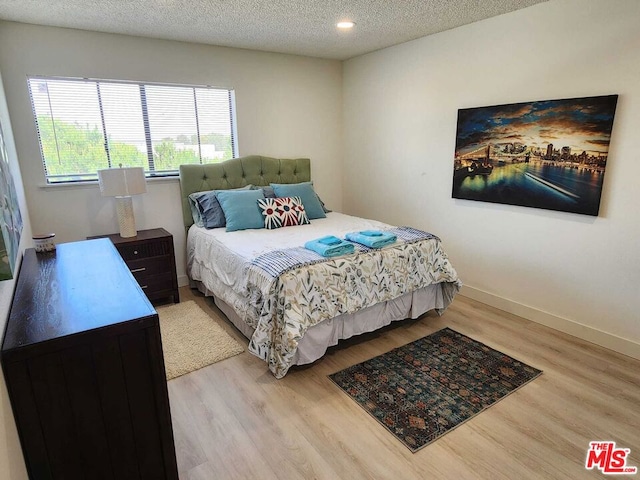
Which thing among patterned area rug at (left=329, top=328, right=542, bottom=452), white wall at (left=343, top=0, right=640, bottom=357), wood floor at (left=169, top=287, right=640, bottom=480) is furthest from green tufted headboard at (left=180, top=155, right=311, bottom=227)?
patterned area rug at (left=329, top=328, right=542, bottom=452)

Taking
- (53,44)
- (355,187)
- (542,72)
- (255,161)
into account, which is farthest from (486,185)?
(53,44)

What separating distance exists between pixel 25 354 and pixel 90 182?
2.60m

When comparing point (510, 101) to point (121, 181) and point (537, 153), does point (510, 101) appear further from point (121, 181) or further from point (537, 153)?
point (121, 181)

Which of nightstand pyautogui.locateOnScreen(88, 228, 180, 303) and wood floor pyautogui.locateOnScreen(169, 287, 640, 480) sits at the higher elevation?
nightstand pyautogui.locateOnScreen(88, 228, 180, 303)

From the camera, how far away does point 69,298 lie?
1.49 meters

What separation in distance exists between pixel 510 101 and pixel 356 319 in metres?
2.13

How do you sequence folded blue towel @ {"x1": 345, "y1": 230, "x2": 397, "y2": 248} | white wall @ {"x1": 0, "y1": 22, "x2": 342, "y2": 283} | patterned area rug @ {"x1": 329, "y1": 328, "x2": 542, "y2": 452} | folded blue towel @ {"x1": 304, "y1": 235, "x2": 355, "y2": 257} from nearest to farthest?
patterned area rug @ {"x1": 329, "y1": 328, "x2": 542, "y2": 452}
folded blue towel @ {"x1": 304, "y1": 235, "x2": 355, "y2": 257}
folded blue towel @ {"x1": 345, "y1": 230, "x2": 397, "y2": 248}
white wall @ {"x1": 0, "y1": 22, "x2": 342, "y2": 283}

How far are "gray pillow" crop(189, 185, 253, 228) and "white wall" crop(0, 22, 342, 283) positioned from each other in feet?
0.69

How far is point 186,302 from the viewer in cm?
348

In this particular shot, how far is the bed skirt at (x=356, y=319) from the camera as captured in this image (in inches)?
94.3

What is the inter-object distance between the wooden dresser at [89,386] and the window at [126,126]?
7.21ft

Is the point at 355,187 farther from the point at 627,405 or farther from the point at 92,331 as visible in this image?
the point at 92,331

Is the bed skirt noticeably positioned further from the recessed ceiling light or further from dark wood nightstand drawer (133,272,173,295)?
the recessed ceiling light

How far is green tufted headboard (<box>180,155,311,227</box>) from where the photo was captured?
12.2 ft
